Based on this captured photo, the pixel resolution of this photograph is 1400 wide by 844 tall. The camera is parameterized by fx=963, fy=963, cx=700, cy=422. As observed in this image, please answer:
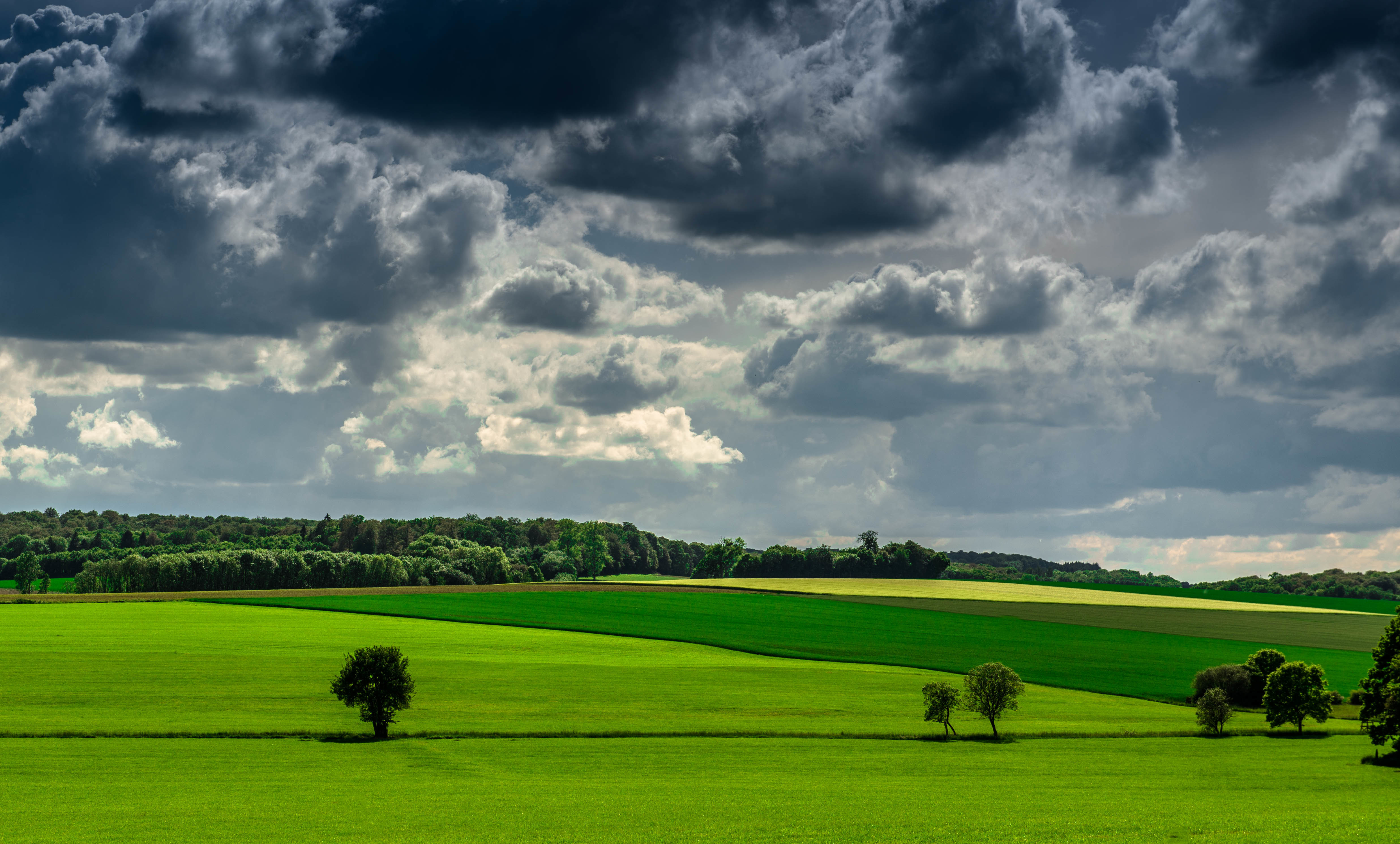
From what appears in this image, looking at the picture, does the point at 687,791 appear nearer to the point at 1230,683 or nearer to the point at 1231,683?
the point at 1230,683

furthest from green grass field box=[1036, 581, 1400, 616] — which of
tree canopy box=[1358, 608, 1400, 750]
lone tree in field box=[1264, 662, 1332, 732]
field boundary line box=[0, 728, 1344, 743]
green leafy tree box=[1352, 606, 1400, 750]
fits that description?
field boundary line box=[0, 728, 1344, 743]

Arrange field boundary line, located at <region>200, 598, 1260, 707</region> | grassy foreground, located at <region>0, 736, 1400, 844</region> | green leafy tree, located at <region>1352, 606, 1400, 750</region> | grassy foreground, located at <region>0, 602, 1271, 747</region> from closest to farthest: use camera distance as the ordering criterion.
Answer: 1. grassy foreground, located at <region>0, 736, 1400, 844</region>
2. green leafy tree, located at <region>1352, 606, 1400, 750</region>
3. grassy foreground, located at <region>0, 602, 1271, 747</region>
4. field boundary line, located at <region>200, 598, 1260, 707</region>

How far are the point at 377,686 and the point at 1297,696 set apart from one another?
6188cm

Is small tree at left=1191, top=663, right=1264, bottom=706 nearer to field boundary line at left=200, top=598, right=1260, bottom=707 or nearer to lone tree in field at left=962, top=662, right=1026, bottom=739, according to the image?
field boundary line at left=200, top=598, right=1260, bottom=707

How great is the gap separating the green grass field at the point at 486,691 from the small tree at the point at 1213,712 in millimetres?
1243

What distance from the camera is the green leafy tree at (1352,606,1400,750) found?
5425 centimetres

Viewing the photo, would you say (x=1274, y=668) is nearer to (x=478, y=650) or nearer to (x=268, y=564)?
(x=478, y=650)

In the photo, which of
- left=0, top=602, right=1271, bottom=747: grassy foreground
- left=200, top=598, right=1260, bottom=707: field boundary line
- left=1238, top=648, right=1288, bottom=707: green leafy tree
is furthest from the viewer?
left=200, top=598, right=1260, bottom=707: field boundary line

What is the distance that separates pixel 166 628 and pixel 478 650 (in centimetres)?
3438

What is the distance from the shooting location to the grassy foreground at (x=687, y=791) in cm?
3488

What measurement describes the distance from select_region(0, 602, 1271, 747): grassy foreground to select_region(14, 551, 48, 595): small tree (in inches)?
4231

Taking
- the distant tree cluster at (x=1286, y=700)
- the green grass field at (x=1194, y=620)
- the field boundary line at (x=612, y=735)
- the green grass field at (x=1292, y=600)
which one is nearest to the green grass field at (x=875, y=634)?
the green grass field at (x=1194, y=620)

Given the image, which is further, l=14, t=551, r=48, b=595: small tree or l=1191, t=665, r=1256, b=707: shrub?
l=14, t=551, r=48, b=595: small tree

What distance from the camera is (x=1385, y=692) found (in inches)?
2212
